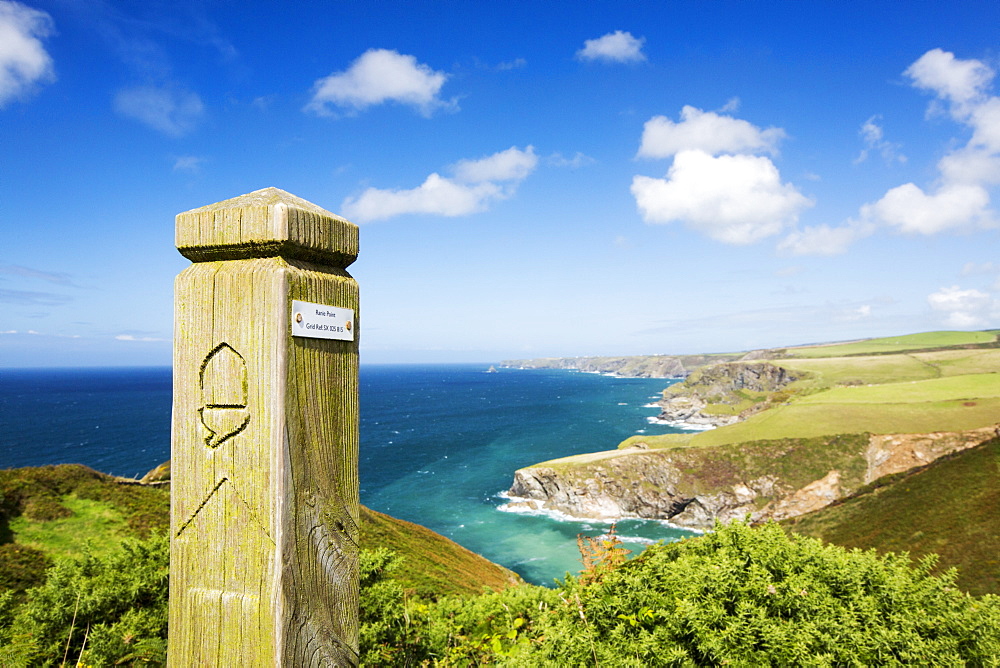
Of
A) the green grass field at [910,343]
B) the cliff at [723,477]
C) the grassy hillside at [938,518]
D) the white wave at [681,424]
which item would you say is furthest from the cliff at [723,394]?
the grassy hillside at [938,518]

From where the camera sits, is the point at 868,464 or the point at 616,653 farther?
the point at 868,464

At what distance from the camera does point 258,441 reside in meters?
1.27

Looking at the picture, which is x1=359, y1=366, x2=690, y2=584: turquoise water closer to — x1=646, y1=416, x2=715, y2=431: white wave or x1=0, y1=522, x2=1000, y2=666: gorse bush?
x1=646, y1=416, x2=715, y2=431: white wave

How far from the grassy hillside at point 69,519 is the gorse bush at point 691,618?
5.53 metres

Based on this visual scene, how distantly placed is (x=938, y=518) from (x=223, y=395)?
2131 cm

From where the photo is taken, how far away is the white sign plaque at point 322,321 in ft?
4.27

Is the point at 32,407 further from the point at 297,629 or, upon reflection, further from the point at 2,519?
the point at 297,629

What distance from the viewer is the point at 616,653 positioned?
11.4 ft

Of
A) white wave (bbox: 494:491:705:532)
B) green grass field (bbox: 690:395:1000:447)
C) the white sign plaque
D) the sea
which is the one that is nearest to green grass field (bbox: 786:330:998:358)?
the sea

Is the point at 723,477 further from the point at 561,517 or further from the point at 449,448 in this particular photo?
the point at 449,448

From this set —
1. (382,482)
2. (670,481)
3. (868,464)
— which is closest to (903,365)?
(868,464)

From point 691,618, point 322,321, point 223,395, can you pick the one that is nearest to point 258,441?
point 223,395

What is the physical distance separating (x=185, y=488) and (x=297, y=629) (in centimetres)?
48

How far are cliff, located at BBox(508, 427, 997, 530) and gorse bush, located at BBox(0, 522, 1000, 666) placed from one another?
155ft
